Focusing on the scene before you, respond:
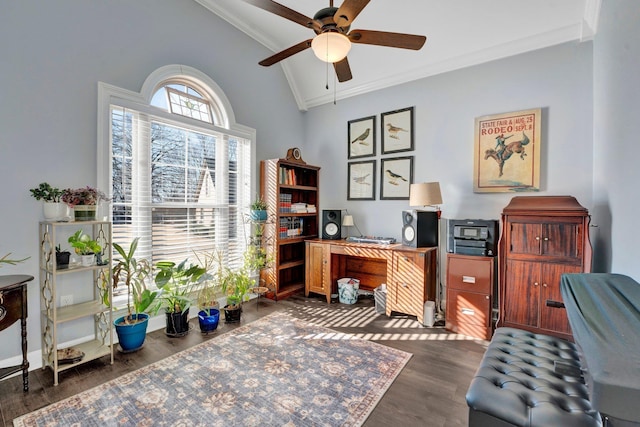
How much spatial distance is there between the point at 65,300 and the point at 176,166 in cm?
155

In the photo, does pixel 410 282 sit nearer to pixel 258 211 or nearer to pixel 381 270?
pixel 381 270

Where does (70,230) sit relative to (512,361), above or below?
above

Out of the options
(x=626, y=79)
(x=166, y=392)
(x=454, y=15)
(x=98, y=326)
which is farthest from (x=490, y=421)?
(x=454, y=15)

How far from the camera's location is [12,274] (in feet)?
6.93

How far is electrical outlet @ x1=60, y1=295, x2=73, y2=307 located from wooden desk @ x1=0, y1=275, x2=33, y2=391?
15.1 inches

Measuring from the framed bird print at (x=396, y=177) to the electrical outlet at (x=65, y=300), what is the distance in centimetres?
350

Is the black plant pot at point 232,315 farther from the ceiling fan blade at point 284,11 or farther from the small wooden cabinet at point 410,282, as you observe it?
the ceiling fan blade at point 284,11

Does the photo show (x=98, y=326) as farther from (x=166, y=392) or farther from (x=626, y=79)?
(x=626, y=79)

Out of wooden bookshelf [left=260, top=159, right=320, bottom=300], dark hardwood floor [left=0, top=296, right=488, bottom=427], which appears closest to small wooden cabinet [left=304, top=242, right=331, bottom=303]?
wooden bookshelf [left=260, top=159, right=320, bottom=300]

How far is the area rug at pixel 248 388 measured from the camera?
167cm

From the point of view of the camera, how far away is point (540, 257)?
94.1 inches

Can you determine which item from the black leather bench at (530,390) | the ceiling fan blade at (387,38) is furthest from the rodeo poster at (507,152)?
the black leather bench at (530,390)

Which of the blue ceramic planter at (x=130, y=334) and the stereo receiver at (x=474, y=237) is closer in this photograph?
the blue ceramic planter at (x=130, y=334)

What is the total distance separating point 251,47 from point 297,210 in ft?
7.52
